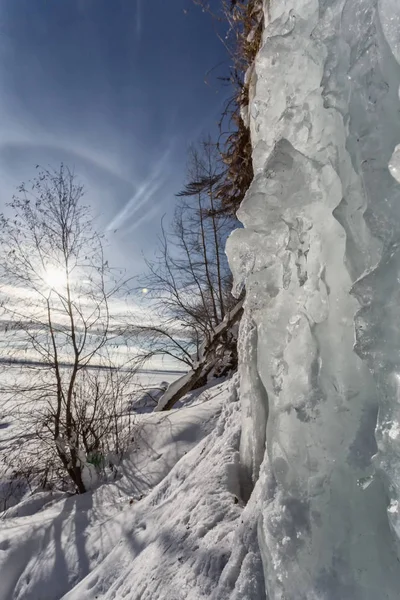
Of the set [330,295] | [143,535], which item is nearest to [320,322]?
[330,295]

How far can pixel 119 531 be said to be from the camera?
2.27 metres

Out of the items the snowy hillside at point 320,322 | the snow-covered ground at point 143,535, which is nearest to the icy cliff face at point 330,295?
the snowy hillside at point 320,322

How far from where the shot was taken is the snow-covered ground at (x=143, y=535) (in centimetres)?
136

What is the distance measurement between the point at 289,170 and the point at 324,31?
33 cm

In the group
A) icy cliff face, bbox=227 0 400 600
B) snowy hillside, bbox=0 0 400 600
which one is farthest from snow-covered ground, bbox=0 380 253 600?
icy cliff face, bbox=227 0 400 600

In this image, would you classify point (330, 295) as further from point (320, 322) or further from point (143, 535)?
point (143, 535)

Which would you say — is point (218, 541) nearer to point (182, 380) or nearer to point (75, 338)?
point (75, 338)

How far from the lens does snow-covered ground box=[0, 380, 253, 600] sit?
136 centimetres

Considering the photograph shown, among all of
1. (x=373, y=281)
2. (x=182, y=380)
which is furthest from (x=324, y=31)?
(x=182, y=380)

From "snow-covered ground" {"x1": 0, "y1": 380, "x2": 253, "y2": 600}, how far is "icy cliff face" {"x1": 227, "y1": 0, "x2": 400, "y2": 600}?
0.56 m

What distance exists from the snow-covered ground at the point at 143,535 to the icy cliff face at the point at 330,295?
1.82ft

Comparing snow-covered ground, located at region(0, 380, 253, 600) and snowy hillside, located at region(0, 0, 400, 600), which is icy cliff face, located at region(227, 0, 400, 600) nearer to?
snowy hillside, located at region(0, 0, 400, 600)

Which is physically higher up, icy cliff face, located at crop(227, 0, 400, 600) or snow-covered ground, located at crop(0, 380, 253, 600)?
icy cliff face, located at crop(227, 0, 400, 600)

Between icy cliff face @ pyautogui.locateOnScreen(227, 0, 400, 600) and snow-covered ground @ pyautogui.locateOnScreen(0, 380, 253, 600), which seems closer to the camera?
icy cliff face @ pyautogui.locateOnScreen(227, 0, 400, 600)
